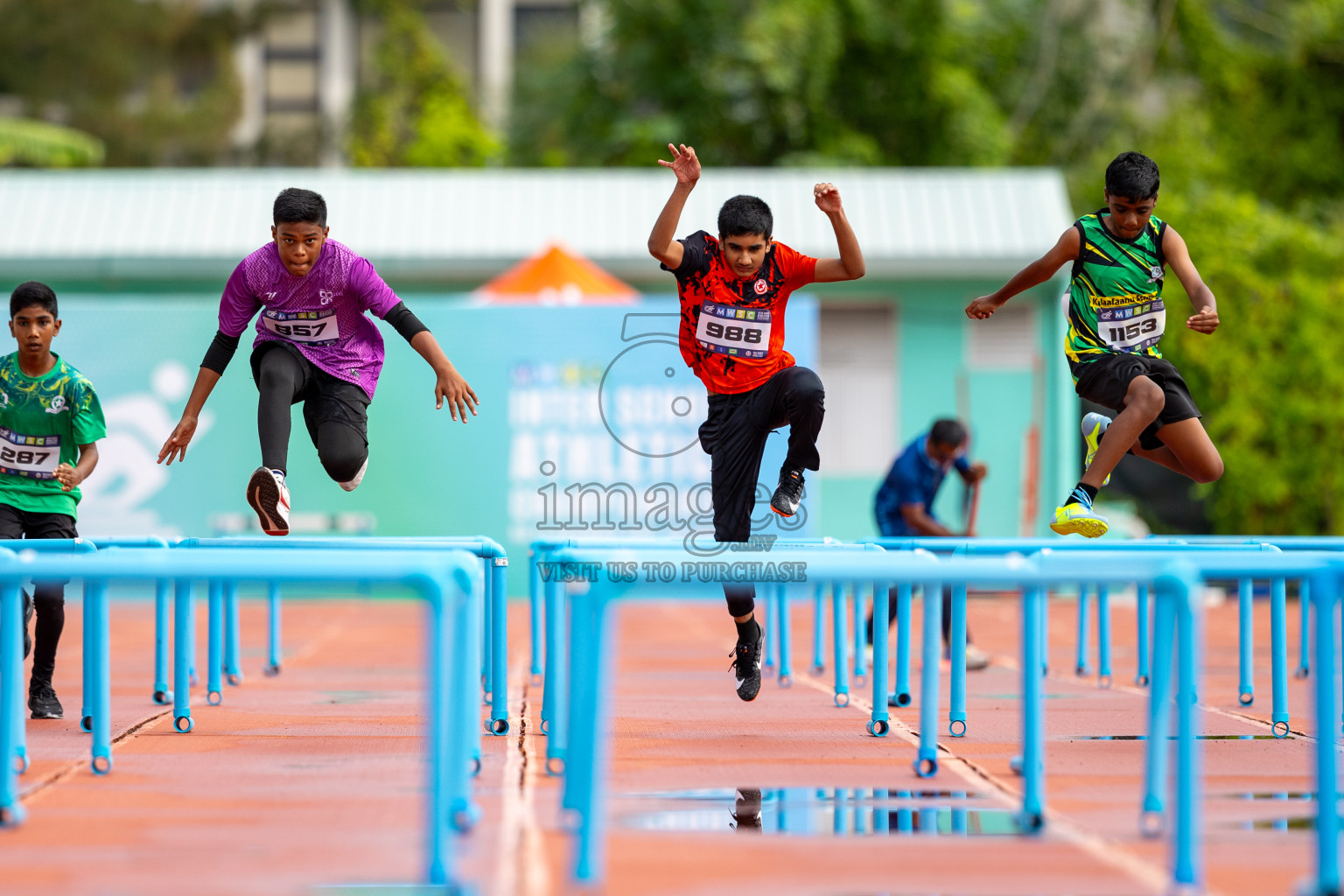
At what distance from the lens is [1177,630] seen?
12.1 feet

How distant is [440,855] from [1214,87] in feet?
78.7

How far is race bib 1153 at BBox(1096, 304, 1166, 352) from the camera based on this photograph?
5.53m

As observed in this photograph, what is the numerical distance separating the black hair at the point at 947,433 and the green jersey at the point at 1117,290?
245 cm

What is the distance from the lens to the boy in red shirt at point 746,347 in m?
5.34

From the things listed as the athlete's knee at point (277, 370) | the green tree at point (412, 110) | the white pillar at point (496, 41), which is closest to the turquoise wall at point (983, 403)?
the athlete's knee at point (277, 370)

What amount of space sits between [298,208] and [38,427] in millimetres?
1488

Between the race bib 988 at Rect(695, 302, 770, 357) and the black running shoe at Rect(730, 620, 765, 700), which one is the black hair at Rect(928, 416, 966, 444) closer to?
the black running shoe at Rect(730, 620, 765, 700)

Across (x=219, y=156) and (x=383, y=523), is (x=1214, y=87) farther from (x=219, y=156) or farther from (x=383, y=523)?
(x=219, y=156)

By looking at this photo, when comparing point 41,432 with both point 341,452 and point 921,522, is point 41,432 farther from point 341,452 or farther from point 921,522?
point 921,522

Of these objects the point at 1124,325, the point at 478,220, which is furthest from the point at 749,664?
the point at 478,220

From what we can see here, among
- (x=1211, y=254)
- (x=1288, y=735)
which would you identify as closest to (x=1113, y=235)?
(x=1288, y=735)

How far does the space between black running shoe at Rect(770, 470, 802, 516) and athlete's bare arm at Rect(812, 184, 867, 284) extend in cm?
77

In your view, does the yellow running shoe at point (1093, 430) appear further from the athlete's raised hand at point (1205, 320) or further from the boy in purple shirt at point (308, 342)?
the boy in purple shirt at point (308, 342)

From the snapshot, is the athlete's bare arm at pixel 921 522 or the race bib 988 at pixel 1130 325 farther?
the athlete's bare arm at pixel 921 522
